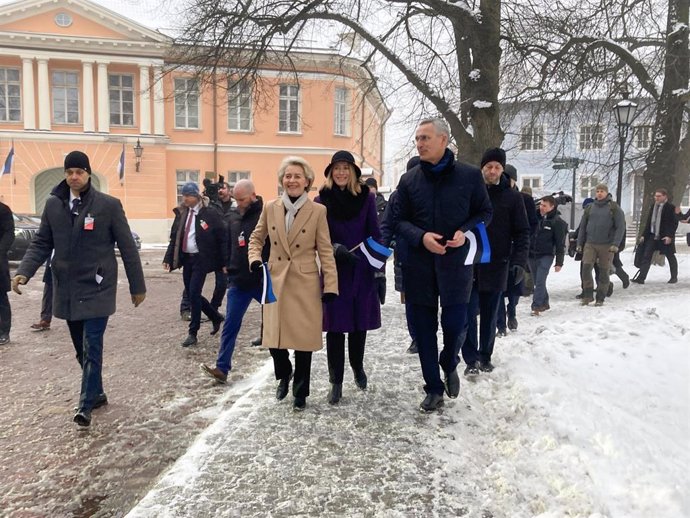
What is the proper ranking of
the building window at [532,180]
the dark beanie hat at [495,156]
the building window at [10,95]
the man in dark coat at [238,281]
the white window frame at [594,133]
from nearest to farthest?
the dark beanie hat at [495,156] < the man in dark coat at [238,281] < the white window frame at [594,133] < the building window at [10,95] < the building window at [532,180]

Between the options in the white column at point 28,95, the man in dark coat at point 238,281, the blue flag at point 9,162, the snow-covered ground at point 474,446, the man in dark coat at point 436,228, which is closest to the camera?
the snow-covered ground at point 474,446

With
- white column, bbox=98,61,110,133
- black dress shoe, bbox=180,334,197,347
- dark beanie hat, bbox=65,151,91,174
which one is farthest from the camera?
white column, bbox=98,61,110,133

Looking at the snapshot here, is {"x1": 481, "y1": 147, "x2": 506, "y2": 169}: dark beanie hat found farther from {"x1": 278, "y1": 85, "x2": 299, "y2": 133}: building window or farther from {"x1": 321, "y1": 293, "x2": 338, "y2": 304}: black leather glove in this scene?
{"x1": 278, "y1": 85, "x2": 299, "y2": 133}: building window

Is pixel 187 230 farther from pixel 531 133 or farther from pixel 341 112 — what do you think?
pixel 341 112

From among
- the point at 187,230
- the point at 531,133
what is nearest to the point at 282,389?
the point at 187,230

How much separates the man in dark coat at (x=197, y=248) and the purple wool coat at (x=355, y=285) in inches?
119

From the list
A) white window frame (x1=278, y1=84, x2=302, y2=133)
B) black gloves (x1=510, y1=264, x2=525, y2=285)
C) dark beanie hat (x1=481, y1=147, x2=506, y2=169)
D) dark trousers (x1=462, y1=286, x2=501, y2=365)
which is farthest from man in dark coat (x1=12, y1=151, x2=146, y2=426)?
white window frame (x1=278, y1=84, x2=302, y2=133)

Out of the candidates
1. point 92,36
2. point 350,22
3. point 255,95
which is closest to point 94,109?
point 92,36

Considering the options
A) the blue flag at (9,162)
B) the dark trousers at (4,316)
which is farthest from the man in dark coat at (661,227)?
the blue flag at (9,162)

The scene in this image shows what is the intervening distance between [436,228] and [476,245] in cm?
36

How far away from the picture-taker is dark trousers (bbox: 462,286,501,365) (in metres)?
→ 5.10

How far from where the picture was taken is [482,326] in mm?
5121

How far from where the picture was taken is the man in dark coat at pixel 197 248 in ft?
22.8

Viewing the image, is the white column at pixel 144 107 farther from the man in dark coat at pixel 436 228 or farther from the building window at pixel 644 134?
the man in dark coat at pixel 436 228
